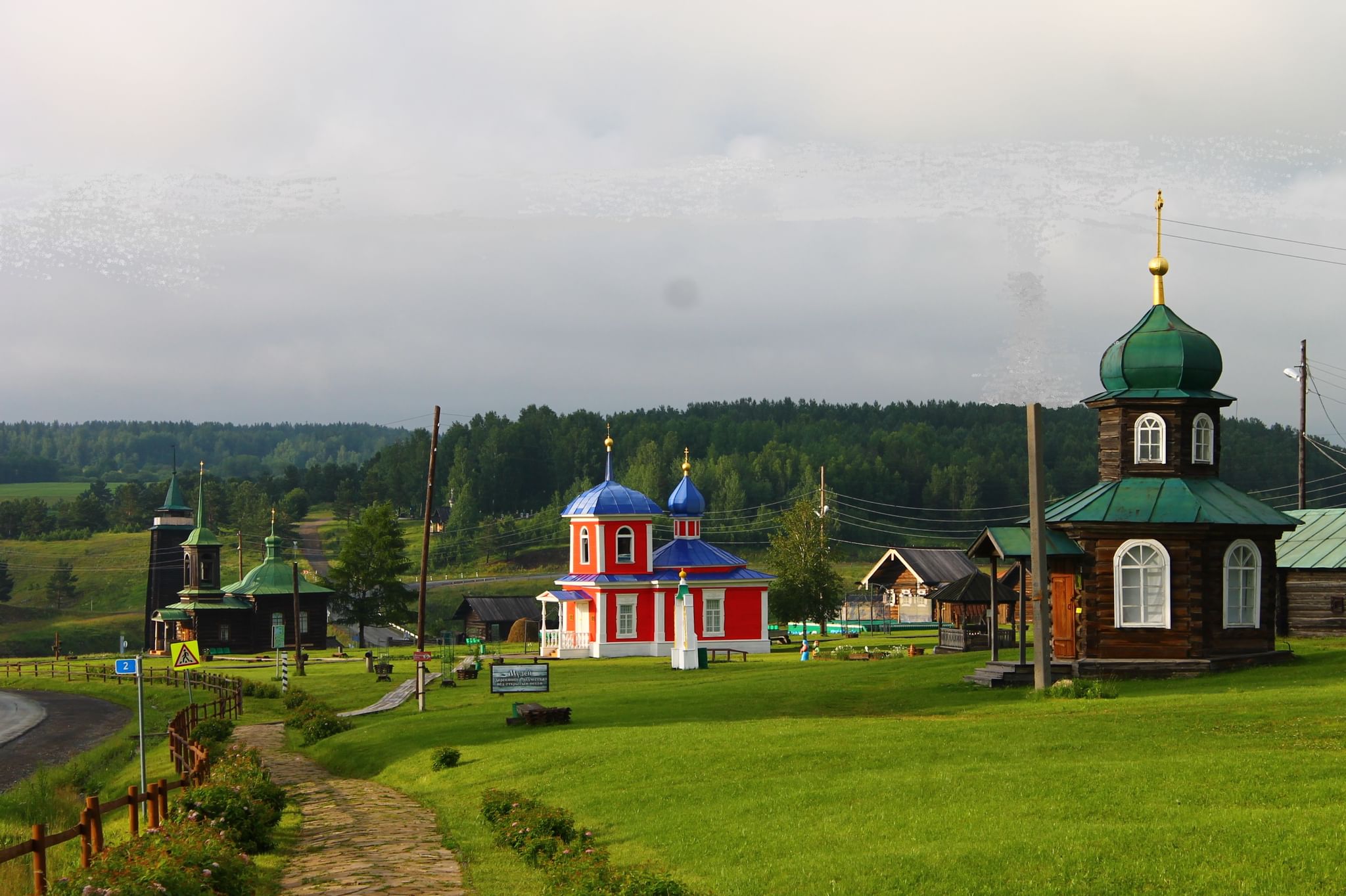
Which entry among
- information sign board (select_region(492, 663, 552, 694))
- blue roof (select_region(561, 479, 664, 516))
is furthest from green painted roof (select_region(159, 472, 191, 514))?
information sign board (select_region(492, 663, 552, 694))

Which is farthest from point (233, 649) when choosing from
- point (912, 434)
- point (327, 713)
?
point (912, 434)

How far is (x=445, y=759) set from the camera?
27906mm

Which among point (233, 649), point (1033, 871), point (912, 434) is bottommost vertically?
point (233, 649)

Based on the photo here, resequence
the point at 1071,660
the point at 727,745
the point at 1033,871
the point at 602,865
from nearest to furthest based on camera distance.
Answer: the point at 1033,871 → the point at 602,865 → the point at 727,745 → the point at 1071,660

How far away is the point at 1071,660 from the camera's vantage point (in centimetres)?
3600

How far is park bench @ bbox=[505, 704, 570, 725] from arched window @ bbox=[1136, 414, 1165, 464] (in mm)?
17489

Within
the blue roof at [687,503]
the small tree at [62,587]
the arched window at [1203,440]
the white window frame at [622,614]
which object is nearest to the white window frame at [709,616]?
the white window frame at [622,614]

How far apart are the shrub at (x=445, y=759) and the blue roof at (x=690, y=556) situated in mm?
33437

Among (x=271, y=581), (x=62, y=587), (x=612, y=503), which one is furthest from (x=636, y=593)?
(x=62, y=587)

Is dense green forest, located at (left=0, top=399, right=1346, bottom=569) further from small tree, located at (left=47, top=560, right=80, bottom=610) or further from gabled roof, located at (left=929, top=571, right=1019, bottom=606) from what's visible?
gabled roof, located at (left=929, top=571, right=1019, bottom=606)

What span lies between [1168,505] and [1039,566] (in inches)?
266

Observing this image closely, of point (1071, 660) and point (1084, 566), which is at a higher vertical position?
point (1084, 566)

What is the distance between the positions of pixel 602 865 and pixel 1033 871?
16.8 ft

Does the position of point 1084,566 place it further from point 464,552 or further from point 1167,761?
point 464,552
